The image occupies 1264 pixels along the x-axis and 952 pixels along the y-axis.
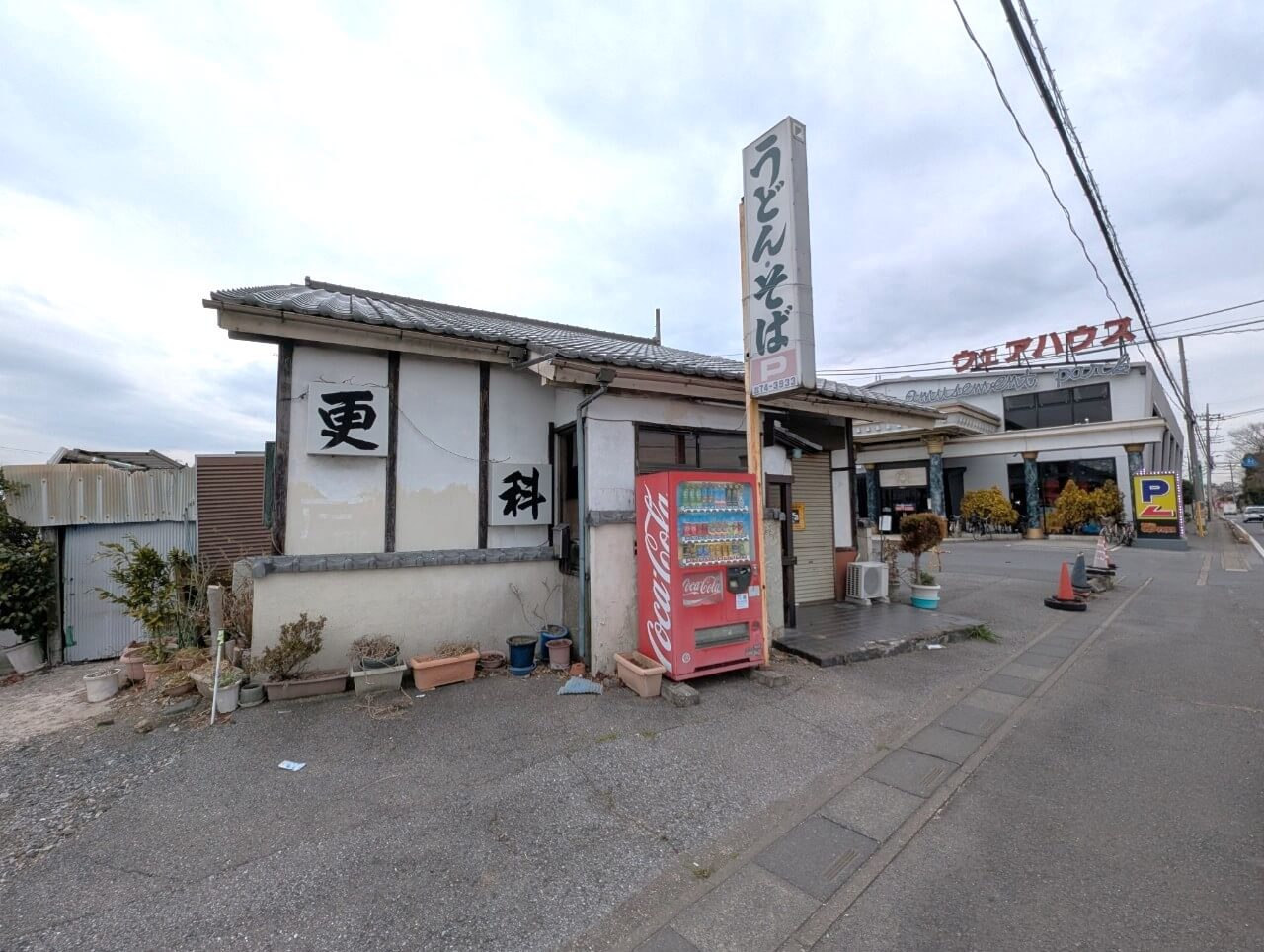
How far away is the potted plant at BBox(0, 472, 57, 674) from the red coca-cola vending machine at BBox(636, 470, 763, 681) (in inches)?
315

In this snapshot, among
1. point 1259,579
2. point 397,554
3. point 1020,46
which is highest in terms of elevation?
point 1020,46

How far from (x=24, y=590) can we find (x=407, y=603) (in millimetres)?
5562

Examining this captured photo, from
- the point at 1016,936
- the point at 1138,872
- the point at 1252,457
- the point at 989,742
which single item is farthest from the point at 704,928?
the point at 1252,457

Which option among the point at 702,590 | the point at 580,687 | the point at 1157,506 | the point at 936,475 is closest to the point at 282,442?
the point at 580,687

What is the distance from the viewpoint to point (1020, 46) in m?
4.59

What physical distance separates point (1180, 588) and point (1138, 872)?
1243cm

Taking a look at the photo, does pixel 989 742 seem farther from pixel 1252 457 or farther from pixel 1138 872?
pixel 1252 457

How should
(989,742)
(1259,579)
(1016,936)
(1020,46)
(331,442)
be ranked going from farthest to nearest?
(1259,579) → (331,442) → (1020,46) → (989,742) → (1016,936)

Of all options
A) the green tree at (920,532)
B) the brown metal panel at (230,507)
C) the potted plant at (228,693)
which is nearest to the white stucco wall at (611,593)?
the potted plant at (228,693)

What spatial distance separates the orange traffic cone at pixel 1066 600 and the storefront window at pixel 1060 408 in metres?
18.8

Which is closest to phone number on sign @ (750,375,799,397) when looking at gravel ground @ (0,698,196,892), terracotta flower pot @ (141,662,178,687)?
gravel ground @ (0,698,196,892)

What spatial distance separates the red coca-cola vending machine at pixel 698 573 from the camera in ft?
16.9

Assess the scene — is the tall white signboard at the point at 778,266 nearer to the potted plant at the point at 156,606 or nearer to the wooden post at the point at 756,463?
the wooden post at the point at 756,463

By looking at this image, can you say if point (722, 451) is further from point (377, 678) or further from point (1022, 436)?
point (1022, 436)
